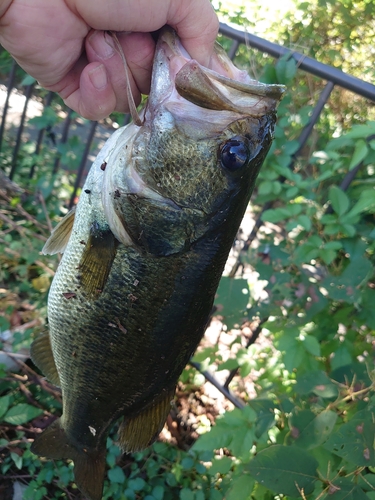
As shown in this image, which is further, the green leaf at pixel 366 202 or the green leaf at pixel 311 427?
the green leaf at pixel 366 202

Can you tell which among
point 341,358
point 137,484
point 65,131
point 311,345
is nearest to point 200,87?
point 311,345

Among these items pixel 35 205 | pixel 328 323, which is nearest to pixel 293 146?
pixel 328 323

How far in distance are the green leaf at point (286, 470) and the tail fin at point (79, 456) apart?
69 cm

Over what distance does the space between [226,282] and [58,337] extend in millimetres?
1028

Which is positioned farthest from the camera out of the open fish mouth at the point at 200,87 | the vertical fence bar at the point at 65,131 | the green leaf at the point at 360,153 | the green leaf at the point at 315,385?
the vertical fence bar at the point at 65,131

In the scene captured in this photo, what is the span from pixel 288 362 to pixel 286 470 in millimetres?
627

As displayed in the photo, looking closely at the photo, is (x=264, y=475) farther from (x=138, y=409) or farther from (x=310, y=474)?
(x=138, y=409)

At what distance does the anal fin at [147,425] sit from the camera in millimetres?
1579

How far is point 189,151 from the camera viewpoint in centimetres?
127

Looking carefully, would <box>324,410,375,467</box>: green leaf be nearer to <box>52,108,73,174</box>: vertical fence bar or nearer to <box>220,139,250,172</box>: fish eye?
<box>220,139,250,172</box>: fish eye

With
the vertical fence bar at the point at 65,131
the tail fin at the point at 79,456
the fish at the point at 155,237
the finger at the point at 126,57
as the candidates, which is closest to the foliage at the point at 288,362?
the vertical fence bar at the point at 65,131

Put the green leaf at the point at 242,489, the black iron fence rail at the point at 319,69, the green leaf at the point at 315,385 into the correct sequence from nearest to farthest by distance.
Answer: the green leaf at the point at 315,385
the green leaf at the point at 242,489
the black iron fence rail at the point at 319,69

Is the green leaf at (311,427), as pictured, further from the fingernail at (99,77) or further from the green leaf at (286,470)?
the fingernail at (99,77)

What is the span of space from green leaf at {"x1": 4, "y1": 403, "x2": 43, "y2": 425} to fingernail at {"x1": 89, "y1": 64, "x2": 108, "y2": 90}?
160 cm
